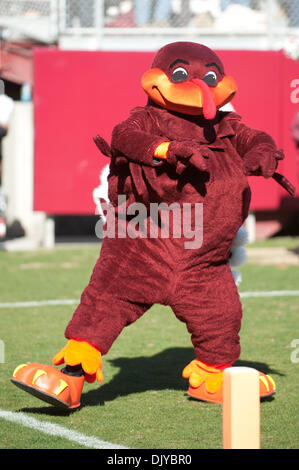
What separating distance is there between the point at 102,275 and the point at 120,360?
4.07 feet

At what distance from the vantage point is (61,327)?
6059 millimetres

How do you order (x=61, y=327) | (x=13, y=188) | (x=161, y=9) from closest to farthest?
1. (x=61, y=327)
2. (x=161, y=9)
3. (x=13, y=188)

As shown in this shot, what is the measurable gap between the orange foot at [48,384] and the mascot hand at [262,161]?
4.24ft

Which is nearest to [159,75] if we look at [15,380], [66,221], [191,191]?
[191,191]

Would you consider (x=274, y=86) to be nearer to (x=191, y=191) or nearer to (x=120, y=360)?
(x=120, y=360)

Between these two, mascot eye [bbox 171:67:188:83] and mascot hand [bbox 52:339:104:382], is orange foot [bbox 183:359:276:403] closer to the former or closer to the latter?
mascot hand [bbox 52:339:104:382]

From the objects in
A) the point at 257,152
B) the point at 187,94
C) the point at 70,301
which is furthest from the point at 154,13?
the point at 257,152

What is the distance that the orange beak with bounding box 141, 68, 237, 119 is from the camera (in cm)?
394

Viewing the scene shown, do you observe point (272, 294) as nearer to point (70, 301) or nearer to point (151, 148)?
point (70, 301)

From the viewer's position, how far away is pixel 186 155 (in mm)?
3678

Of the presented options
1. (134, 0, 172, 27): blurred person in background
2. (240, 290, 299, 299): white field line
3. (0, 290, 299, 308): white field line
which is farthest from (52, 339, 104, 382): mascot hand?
(134, 0, 172, 27): blurred person in background

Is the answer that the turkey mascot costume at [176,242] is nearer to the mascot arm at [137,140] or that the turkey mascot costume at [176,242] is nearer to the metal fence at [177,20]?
the mascot arm at [137,140]

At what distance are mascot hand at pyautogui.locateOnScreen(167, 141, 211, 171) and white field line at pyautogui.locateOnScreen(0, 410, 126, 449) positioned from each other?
4.05 ft

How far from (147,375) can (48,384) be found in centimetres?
101
